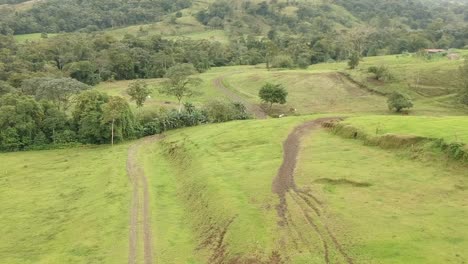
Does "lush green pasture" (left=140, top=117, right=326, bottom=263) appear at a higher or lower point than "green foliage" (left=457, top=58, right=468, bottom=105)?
lower

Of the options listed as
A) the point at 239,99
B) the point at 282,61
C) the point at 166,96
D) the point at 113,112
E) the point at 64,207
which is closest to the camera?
the point at 64,207

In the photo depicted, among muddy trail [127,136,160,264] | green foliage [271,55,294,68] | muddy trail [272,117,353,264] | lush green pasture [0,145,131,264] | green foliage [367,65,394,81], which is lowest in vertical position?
lush green pasture [0,145,131,264]

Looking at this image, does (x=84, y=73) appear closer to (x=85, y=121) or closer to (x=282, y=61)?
(x=282, y=61)

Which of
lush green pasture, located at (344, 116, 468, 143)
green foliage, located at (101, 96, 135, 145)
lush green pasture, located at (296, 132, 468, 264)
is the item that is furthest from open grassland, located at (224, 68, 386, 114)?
lush green pasture, located at (296, 132, 468, 264)

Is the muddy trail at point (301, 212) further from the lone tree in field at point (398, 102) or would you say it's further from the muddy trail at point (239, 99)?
the lone tree in field at point (398, 102)

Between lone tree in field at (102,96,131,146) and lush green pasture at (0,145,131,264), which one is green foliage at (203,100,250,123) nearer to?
lone tree in field at (102,96,131,146)

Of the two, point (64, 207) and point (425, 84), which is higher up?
point (425, 84)

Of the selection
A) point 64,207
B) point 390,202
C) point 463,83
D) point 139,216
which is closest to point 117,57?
point 463,83
